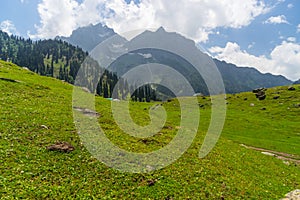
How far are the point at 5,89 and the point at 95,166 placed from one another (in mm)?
25843

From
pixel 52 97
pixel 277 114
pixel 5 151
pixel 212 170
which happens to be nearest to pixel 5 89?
pixel 52 97

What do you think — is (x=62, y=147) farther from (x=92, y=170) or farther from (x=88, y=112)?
(x=88, y=112)

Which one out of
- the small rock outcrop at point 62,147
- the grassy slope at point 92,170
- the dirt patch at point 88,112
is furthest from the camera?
the dirt patch at point 88,112

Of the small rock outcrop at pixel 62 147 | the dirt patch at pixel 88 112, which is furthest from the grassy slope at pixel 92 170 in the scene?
the dirt patch at pixel 88 112

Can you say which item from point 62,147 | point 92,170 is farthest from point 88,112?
point 92,170

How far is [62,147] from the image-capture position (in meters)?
22.4

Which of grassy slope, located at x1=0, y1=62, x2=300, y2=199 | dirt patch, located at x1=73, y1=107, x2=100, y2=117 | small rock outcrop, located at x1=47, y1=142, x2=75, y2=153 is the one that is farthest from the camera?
dirt patch, located at x1=73, y1=107, x2=100, y2=117

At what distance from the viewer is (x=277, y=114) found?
331 ft

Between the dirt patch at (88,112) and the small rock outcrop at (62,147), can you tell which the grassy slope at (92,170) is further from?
the dirt patch at (88,112)

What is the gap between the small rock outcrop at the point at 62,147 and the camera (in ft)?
72.3

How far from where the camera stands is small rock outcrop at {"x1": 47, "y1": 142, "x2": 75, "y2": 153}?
22.0m

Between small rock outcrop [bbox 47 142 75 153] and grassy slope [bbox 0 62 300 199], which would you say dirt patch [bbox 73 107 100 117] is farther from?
small rock outcrop [bbox 47 142 75 153]

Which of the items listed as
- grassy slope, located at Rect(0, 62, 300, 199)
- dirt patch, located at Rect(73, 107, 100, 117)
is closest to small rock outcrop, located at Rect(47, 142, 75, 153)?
grassy slope, located at Rect(0, 62, 300, 199)

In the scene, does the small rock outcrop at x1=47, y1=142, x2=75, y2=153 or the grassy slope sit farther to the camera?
the small rock outcrop at x1=47, y1=142, x2=75, y2=153
